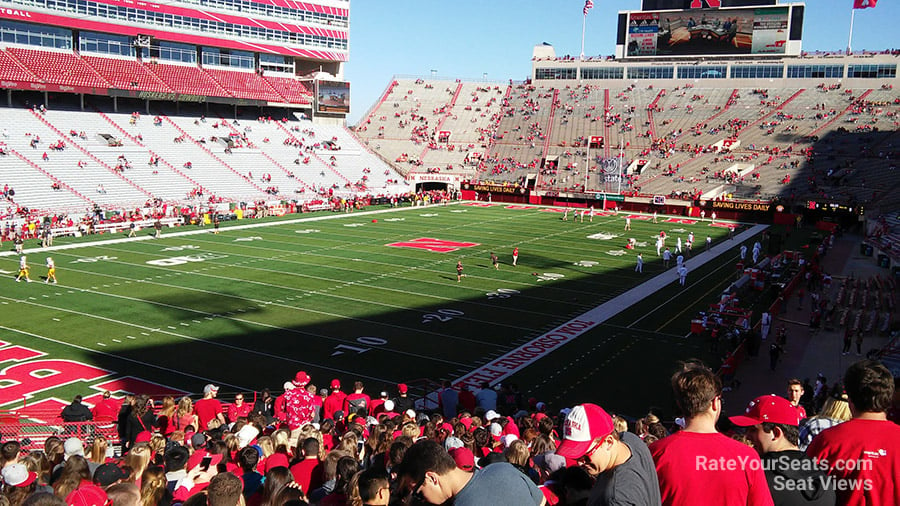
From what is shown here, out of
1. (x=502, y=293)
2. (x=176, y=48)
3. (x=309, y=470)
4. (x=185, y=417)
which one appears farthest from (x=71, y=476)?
(x=176, y=48)

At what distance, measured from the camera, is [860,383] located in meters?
4.00

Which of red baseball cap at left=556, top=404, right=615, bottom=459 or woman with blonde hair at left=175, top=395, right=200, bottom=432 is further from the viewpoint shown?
woman with blonde hair at left=175, top=395, right=200, bottom=432

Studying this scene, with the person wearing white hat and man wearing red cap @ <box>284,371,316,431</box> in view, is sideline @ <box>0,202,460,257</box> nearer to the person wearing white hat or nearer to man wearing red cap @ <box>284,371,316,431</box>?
man wearing red cap @ <box>284,371,316,431</box>

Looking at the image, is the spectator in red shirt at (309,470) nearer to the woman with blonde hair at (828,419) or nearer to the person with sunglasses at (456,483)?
the person with sunglasses at (456,483)

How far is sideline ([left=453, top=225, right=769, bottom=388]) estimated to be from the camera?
16797 millimetres

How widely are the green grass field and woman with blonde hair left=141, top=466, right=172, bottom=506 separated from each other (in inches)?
387

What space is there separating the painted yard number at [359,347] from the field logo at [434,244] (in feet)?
47.7

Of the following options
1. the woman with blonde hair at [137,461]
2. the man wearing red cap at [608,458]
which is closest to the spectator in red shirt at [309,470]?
the woman with blonde hair at [137,461]

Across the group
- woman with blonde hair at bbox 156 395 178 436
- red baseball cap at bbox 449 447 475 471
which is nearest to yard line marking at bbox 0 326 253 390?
woman with blonde hair at bbox 156 395 178 436

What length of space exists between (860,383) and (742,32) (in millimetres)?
69141

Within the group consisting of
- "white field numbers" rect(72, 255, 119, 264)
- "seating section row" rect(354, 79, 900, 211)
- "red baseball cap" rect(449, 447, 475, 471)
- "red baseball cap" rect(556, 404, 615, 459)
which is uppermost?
"seating section row" rect(354, 79, 900, 211)

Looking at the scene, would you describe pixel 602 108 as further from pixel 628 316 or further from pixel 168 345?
pixel 168 345

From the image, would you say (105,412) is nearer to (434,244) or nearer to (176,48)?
(434,244)

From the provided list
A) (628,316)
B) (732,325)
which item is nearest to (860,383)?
(732,325)
